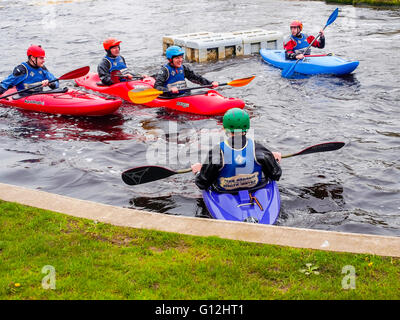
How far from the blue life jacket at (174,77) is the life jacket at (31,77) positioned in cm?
271

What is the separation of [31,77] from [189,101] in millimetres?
3449

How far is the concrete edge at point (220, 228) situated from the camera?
4.53 meters

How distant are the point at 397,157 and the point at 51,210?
5421 millimetres

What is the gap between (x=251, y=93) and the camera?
39.0 feet

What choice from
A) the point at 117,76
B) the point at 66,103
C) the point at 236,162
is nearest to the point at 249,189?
the point at 236,162

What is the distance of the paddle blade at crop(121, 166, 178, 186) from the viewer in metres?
6.34

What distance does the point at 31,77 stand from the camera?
1048cm

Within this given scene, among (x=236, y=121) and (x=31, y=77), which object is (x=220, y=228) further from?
→ (x=31, y=77)

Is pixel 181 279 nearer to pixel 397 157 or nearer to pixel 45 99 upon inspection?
pixel 397 157

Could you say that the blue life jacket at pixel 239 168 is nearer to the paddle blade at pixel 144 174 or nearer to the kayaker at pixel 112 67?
the paddle blade at pixel 144 174

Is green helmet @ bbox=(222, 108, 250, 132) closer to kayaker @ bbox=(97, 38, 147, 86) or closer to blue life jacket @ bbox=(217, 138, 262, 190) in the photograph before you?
blue life jacket @ bbox=(217, 138, 262, 190)

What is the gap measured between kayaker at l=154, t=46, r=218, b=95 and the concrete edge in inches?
195

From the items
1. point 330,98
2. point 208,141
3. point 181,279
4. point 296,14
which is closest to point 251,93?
point 330,98

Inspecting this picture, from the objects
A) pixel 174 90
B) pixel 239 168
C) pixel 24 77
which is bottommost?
pixel 174 90
